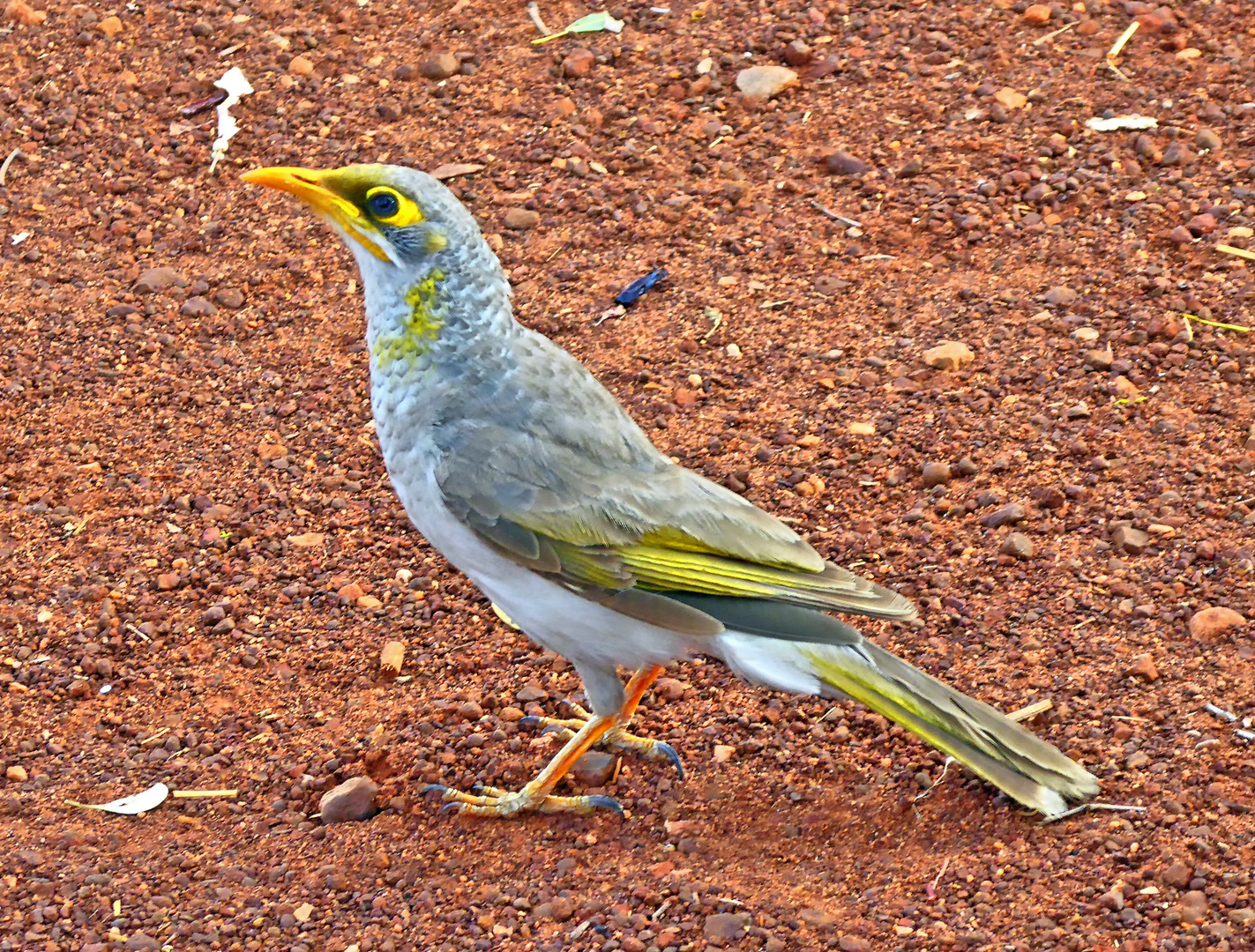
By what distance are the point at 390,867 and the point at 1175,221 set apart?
510 centimetres

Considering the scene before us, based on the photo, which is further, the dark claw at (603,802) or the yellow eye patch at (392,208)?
the dark claw at (603,802)

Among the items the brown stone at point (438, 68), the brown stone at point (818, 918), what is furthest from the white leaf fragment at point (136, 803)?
the brown stone at point (438, 68)

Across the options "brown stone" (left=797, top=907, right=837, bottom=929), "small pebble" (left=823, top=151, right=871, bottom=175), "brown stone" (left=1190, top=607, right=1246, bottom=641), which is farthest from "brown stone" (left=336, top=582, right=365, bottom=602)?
"small pebble" (left=823, top=151, right=871, bottom=175)

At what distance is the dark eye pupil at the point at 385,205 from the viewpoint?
521 cm

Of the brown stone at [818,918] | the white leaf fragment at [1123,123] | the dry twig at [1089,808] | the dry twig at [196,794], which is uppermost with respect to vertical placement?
the white leaf fragment at [1123,123]

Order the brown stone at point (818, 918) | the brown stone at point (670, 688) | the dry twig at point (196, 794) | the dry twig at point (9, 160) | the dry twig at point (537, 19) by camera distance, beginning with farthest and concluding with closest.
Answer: the dry twig at point (537, 19)
the dry twig at point (9, 160)
the brown stone at point (670, 688)
the dry twig at point (196, 794)
the brown stone at point (818, 918)

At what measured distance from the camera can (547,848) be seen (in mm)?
5414

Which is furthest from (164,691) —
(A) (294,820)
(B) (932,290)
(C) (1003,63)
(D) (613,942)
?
(C) (1003,63)

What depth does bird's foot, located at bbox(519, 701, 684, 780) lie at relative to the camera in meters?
5.82

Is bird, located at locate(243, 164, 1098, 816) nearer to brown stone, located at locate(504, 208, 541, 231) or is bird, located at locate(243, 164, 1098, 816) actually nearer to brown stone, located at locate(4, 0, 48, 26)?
brown stone, located at locate(504, 208, 541, 231)

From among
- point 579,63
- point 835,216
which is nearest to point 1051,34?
point 835,216

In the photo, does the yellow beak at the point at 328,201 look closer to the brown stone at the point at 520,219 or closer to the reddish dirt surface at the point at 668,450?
the reddish dirt surface at the point at 668,450

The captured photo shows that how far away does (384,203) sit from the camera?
5.23 metres

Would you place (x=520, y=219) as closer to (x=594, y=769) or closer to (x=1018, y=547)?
(x=1018, y=547)
